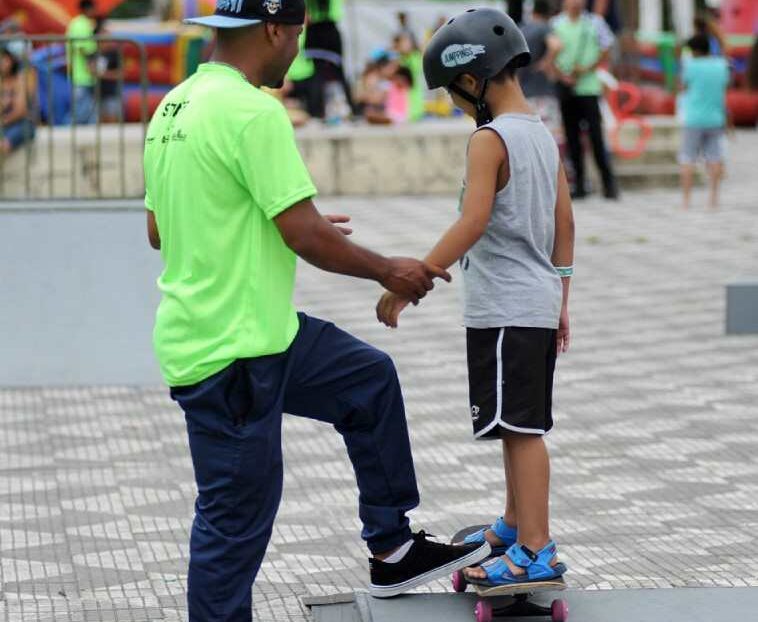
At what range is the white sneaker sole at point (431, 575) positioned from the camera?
429 centimetres

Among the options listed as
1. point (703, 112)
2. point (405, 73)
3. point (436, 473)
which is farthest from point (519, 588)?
point (405, 73)

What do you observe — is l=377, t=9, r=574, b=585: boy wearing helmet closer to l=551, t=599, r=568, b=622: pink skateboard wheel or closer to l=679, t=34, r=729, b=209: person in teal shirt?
l=551, t=599, r=568, b=622: pink skateboard wheel

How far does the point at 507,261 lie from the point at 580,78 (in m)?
11.0

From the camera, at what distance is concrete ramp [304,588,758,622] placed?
4254 millimetres

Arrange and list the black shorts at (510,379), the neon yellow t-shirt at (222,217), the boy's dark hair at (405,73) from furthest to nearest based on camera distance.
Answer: the boy's dark hair at (405,73) → the black shorts at (510,379) → the neon yellow t-shirt at (222,217)

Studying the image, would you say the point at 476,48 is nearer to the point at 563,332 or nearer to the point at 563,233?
the point at 563,233

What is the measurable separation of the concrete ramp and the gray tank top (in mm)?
777

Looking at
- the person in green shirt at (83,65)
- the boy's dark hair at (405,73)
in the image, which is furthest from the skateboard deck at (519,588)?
the boy's dark hair at (405,73)

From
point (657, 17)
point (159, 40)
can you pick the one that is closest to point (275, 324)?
point (159, 40)

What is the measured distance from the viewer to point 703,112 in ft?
47.4

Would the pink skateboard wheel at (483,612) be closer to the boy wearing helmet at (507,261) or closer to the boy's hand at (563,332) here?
the boy wearing helmet at (507,261)

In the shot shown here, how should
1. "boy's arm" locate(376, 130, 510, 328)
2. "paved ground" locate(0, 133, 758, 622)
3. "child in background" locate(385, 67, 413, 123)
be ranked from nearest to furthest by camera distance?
"boy's arm" locate(376, 130, 510, 328) → "paved ground" locate(0, 133, 758, 622) → "child in background" locate(385, 67, 413, 123)

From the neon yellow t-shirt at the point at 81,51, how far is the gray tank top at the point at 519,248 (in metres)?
4.01

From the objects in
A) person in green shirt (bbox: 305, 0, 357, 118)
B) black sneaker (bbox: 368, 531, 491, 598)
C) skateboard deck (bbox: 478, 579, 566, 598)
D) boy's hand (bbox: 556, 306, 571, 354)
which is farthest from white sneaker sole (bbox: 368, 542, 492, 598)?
person in green shirt (bbox: 305, 0, 357, 118)
